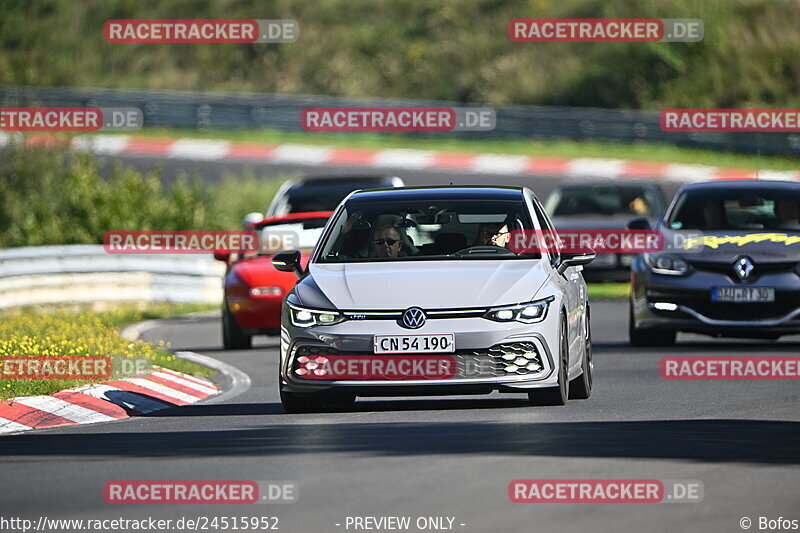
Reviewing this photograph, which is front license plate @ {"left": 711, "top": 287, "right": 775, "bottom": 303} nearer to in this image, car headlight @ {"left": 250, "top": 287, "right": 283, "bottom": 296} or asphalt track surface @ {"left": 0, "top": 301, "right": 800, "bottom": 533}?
asphalt track surface @ {"left": 0, "top": 301, "right": 800, "bottom": 533}

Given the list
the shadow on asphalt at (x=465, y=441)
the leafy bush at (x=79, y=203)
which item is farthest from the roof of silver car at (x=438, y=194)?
the leafy bush at (x=79, y=203)

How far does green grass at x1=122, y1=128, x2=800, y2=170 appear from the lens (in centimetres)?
4225

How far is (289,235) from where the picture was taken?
773 inches

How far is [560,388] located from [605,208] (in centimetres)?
1674

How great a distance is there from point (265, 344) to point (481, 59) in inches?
1355

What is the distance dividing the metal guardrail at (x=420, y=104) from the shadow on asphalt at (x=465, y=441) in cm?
3048

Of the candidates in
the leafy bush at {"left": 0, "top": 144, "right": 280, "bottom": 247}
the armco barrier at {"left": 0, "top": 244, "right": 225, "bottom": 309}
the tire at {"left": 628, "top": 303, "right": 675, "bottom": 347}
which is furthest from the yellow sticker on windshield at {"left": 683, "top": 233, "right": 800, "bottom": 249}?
the leafy bush at {"left": 0, "top": 144, "right": 280, "bottom": 247}

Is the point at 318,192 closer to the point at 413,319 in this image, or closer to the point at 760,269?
the point at 760,269

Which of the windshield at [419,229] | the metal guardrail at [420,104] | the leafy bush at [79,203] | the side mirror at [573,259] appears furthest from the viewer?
the metal guardrail at [420,104]

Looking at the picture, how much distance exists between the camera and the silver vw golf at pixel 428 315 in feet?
38.8

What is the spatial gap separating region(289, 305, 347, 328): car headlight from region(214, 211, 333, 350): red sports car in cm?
672

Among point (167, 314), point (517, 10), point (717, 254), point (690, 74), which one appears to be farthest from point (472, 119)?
point (717, 254)

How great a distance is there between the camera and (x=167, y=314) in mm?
26188

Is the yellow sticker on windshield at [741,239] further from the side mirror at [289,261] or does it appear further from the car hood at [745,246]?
the side mirror at [289,261]
